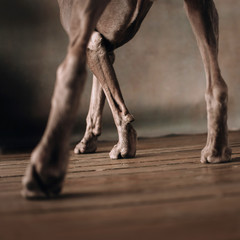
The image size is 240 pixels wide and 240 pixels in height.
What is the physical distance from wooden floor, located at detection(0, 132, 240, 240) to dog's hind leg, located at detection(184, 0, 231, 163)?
0.24ft

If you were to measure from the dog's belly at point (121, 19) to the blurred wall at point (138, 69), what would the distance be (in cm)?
150

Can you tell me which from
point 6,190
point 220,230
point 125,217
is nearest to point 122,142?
point 6,190

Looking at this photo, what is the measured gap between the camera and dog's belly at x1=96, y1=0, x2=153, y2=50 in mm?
1859

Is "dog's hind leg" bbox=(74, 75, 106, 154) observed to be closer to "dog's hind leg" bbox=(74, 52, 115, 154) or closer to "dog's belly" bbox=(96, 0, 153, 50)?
"dog's hind leg" bbox=(74, 52, 115, 154)

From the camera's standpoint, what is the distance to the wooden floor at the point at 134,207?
0.78 metres

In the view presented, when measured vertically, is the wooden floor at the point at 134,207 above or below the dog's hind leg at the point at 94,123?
above

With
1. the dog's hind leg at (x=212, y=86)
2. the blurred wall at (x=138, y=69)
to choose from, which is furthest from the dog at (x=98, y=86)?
the blurred wall at (x=138, y=69)

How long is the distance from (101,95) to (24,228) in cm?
149

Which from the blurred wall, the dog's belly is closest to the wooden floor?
the dog's belly

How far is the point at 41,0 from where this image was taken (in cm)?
351

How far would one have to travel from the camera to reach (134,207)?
3.11ft

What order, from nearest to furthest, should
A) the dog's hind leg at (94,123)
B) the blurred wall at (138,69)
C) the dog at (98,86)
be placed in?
the dog at (98,86), the dog's hind leg at (94,123), the blurred wall at (138,69)

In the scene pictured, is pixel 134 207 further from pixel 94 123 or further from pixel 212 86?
pixel 94 123

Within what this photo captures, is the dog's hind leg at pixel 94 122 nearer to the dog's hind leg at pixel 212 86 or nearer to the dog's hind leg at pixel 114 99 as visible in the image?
the dog's hind leg at pixel 114 99
